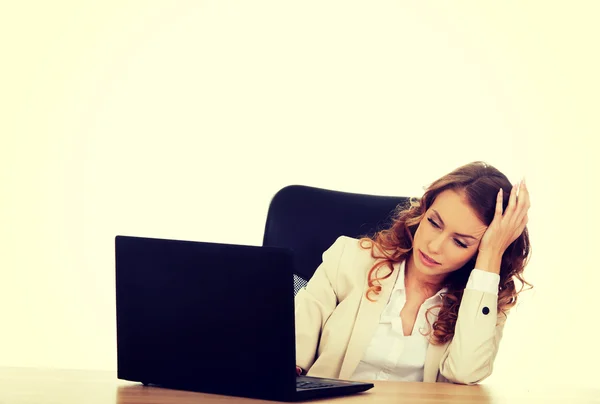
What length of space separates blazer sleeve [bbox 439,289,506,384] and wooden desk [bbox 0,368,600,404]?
202 mm

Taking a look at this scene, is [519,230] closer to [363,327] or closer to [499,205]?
[499,205]

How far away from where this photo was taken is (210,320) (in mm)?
1250

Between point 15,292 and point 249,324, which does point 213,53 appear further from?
point 249,324

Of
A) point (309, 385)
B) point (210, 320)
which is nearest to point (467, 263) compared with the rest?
point (309, 385)

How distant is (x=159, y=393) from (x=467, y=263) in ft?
3.24

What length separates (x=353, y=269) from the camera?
6.71ft

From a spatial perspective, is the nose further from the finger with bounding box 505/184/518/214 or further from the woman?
the finger with bounding box 505/184/518/214

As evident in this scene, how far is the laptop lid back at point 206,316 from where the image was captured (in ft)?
3.92

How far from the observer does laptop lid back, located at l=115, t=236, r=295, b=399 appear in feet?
3.92

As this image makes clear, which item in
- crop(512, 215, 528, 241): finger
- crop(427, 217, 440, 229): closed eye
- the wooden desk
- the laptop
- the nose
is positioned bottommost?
the wooden desk

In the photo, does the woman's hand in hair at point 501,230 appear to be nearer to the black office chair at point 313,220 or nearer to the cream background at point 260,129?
the black office chair at point 313,220

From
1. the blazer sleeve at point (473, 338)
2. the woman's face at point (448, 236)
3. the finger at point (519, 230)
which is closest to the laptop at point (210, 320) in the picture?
the blazer sleeve at point (473, 338)

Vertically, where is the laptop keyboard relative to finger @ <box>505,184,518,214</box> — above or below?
below

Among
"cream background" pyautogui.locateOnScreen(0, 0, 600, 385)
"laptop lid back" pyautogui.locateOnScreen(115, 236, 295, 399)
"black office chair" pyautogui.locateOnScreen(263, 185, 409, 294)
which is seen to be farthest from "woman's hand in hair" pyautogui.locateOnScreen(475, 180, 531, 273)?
"cream background" pyautogui.locateOnScreen(0, 0, 600, 385)
